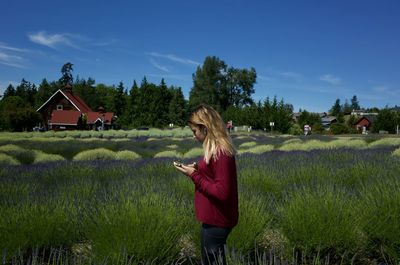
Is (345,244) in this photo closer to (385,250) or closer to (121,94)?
(385,250)

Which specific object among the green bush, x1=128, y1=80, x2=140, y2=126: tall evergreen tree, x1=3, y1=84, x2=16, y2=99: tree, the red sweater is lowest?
the green bush

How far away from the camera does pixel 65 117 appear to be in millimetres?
58562

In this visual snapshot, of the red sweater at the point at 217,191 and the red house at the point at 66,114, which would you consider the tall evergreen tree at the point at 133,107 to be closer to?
the red house at the point at 66,114

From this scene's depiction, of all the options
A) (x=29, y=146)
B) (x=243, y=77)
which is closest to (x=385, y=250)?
(x=29, y=146)

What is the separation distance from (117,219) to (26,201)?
4.47ft

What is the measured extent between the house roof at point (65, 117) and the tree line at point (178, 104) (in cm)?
302

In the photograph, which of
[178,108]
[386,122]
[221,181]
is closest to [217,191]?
[221,181]

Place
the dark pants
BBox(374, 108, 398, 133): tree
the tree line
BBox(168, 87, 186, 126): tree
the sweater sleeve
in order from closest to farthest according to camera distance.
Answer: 1. the sweater sleeve
2. the dark pants
3. the tree line
4. BBox(374, 108, 398, 133): tree
5. BBox(168, 87, 186, 126): tree

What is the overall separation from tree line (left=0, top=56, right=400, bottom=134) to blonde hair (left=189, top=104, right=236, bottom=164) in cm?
5164

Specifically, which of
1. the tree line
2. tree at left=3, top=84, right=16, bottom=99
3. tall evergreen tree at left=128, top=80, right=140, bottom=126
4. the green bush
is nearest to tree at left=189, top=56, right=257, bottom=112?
the tree line

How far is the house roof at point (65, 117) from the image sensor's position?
189ft

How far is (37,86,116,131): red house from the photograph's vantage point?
57.9m

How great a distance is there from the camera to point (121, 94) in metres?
80.7

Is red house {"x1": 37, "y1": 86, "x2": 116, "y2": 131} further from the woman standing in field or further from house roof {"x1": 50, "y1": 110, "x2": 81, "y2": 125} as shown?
the woman standing in field
